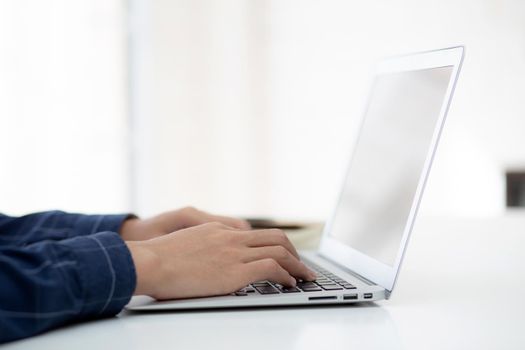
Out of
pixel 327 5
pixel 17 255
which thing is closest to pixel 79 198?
pixel 327 5

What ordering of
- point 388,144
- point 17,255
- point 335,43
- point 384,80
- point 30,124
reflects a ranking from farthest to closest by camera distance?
point 335,43 → point 30,124 → point 384,80 → point 388,144 → point 17,255

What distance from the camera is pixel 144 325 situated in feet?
2.53

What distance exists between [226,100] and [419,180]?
3.73m

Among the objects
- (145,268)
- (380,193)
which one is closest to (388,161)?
(380,193)

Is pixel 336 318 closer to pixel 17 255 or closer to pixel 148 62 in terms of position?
pixel 17 255

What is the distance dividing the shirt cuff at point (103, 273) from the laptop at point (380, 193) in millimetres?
57

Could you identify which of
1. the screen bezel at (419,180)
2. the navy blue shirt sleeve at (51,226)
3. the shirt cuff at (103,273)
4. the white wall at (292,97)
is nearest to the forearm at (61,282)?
the shirt cuff at (103,273)

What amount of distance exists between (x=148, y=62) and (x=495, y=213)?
1.99 meters

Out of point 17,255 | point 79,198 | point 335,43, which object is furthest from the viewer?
point 335,43

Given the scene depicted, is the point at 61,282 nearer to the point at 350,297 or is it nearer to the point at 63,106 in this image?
Result: the point at 350,297

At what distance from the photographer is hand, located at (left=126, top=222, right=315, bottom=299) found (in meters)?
0.82

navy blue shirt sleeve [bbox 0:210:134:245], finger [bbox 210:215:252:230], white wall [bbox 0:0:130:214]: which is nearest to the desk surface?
finger [bbox 210:215:252:230]

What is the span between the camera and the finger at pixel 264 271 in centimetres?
85

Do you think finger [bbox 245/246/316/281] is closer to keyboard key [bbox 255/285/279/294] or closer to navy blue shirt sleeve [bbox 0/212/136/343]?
keyboard key [bbox 255/285/279/294]
